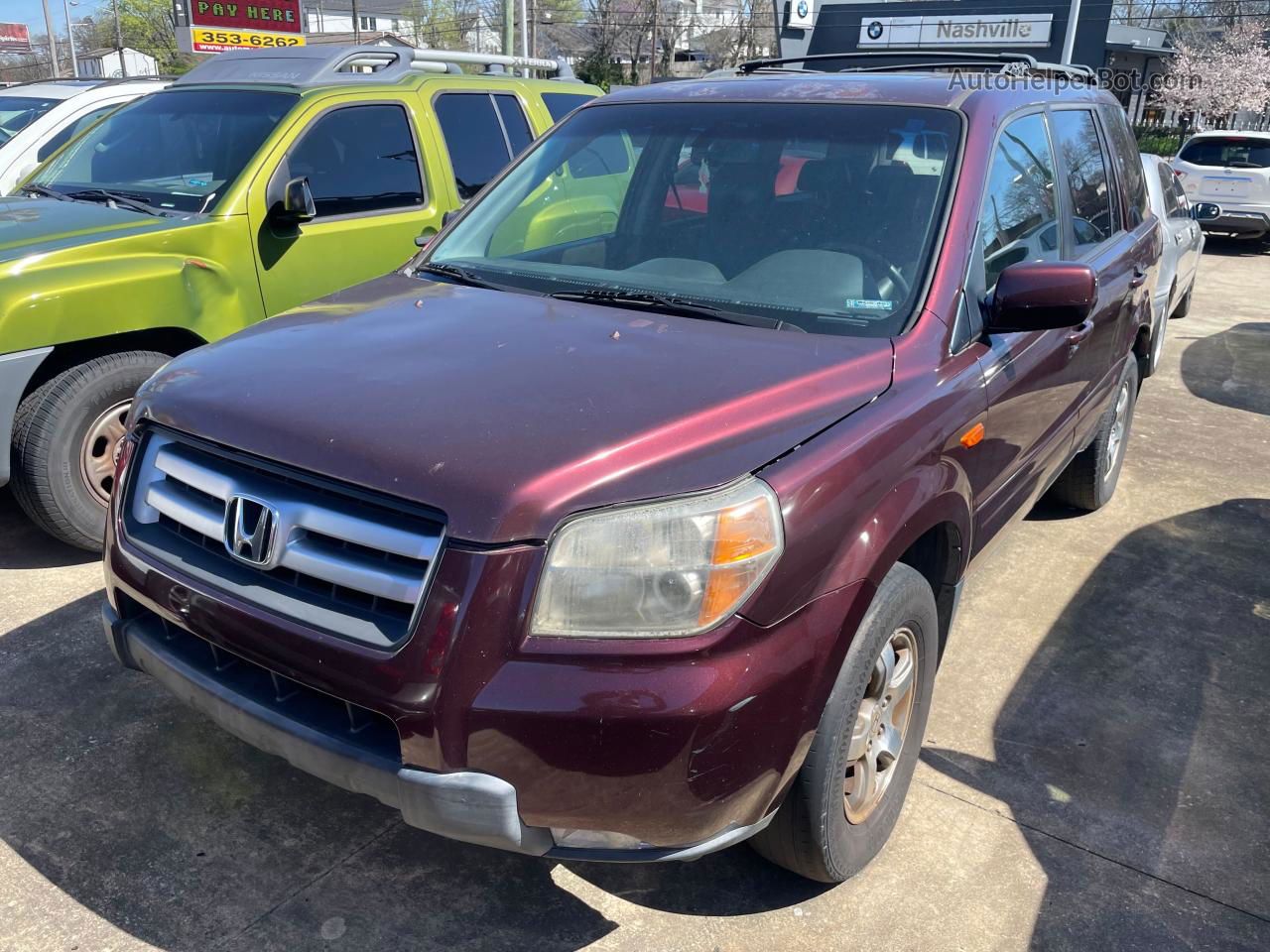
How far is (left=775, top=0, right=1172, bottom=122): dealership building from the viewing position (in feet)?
115

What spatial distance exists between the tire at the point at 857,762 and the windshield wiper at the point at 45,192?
4.36 meters

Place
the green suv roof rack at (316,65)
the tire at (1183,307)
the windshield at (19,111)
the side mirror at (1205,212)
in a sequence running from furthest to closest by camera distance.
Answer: the tire at (1183,307) < the windshield at (19,111) < the side mirror at (1205,212) < the green suv roof rack at (316,65)

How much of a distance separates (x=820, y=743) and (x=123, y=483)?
1.80 metres

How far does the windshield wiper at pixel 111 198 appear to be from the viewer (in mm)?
4680

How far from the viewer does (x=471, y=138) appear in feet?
19.1

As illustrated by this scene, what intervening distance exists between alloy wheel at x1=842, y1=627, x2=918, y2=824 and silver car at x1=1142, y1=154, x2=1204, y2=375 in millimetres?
3443

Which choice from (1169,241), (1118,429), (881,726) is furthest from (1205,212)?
(881,726)

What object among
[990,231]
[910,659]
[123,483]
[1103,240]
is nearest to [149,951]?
[123,483]

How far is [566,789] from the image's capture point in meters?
2.03

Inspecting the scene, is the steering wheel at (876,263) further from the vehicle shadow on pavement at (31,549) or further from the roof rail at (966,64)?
the vehicle shadow on pavement at (31,549)

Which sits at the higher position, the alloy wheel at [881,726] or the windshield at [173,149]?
the windshield at [173,149]

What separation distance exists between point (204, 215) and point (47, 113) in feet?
16.0

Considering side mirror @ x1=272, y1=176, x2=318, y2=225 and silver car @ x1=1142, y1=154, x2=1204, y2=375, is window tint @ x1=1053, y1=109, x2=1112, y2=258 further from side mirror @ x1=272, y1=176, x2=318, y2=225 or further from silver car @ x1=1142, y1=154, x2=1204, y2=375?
side mirror @ x1=272, y1=176, x2=318, y2=225

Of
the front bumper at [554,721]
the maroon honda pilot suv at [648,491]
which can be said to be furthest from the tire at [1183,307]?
the front bumper at [554,721]
